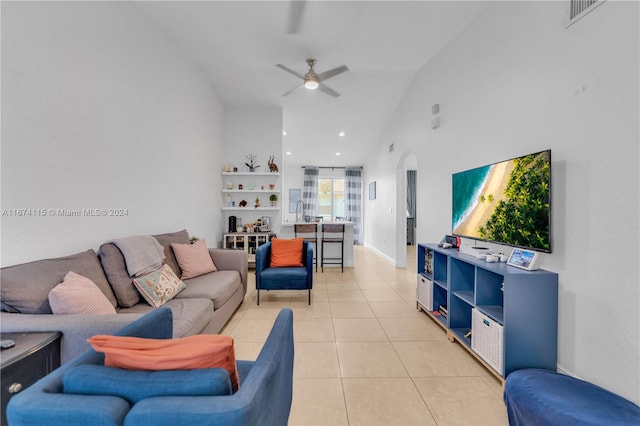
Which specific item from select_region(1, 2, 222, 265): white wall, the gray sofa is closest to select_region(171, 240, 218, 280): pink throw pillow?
the gray sofa

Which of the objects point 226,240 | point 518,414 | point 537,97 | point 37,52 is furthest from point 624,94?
point 226,240

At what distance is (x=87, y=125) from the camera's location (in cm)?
212

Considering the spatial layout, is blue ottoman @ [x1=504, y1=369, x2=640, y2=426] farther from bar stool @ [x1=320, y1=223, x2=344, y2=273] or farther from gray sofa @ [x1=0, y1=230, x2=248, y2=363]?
bar stool @ [x1=320, y1=223, x2=344, y2=273]

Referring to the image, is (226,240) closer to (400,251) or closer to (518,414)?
(400,251)

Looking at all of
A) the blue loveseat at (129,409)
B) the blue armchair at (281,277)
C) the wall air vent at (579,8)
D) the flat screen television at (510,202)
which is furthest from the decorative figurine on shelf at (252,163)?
the blue loveseat at (129,409)

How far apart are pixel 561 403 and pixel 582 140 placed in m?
1.54

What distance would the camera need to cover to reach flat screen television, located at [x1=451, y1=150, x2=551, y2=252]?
192cm

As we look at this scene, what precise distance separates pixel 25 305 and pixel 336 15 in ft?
11.3

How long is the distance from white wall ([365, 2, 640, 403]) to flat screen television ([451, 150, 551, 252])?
4.0 inches

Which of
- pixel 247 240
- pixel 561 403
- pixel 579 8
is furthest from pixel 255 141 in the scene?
pixel 561 403

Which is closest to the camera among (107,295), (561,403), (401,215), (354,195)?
(561,403)

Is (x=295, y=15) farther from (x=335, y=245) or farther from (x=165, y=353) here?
(x=335, y=245)

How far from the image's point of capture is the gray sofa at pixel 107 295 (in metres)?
1.30

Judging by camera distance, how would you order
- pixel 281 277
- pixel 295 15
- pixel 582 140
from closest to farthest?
pixel 582 140 < pixel 295 15 < pixel 281 277
